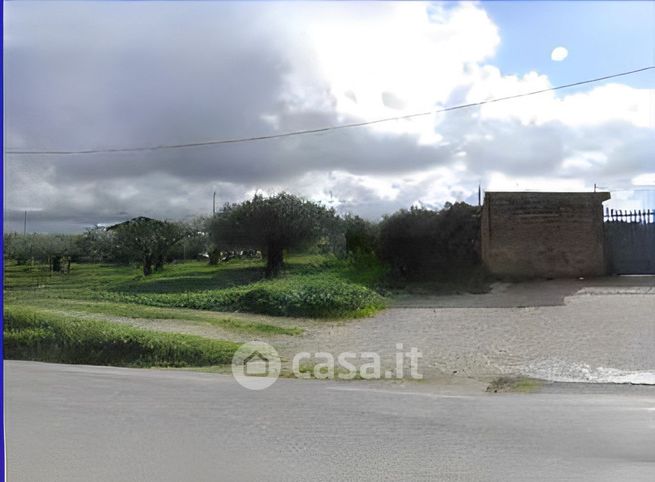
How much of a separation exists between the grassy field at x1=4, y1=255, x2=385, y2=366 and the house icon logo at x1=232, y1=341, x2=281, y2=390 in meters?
0.36

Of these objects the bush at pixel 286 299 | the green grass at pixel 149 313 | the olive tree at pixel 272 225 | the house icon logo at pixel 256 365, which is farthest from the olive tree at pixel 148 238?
the house icon logo at pixel 256 365

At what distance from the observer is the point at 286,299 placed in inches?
629

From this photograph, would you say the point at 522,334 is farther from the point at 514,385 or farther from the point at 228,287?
the point at 228,287

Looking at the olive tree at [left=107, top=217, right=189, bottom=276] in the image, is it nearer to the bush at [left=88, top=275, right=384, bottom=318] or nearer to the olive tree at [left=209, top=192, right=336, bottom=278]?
the olive tree at [left=209, top=192, right=336, bottom=278]

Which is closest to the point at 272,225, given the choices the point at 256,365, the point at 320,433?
the point at 256,365

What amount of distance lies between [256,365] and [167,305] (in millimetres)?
7771

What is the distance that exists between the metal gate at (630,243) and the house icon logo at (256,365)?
39.1ft

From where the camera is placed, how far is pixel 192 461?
16.9 feet

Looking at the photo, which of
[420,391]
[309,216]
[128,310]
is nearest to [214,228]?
[309,216]

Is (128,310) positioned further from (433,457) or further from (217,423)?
(433,457)

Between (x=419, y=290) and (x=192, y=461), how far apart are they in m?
14.2

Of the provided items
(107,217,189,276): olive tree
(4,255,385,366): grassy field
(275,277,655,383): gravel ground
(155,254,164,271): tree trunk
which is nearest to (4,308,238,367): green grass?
(4,255,385,366): grassy field

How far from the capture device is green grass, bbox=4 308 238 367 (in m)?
10.9

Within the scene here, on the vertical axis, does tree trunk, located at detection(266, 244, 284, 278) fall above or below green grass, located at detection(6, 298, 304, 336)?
above
